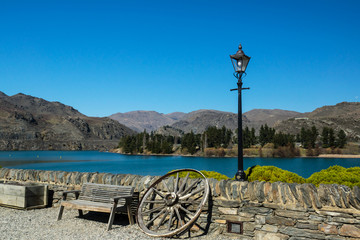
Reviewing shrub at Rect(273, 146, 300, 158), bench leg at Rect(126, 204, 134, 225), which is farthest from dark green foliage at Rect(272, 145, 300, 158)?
bench leg at Rect(126, 204, 134, 225)

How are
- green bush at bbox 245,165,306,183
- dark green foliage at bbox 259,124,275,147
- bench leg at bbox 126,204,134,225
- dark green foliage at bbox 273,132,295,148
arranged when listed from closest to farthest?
bench leg at bbox 126,204,134,225 < green bush at bbox 245,165,306,183 < dark green foliage at bbox 273,132,295,148 < dark green foliage at bbox 259,124,275,147

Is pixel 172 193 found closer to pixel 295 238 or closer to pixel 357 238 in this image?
pixel 295 238

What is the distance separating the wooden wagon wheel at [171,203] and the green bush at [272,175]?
319 cm

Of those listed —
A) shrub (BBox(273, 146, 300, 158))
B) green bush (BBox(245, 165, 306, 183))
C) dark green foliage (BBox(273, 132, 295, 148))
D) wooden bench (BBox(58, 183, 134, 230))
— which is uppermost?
dark green foliage (BBox(273, 132, 295, 148))

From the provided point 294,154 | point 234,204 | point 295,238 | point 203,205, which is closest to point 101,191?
point 203,205

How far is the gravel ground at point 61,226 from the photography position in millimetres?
6922

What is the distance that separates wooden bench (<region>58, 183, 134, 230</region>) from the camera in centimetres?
743

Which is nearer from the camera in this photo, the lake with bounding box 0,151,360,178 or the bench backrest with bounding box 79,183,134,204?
the bench backrest with bounding box 79,183,134,204

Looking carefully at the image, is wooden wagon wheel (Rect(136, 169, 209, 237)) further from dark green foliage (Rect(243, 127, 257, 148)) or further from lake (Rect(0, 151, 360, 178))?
→ dark green foliage (Rect(243, 127, 257, 148))

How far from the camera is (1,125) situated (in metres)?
184

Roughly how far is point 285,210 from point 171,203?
9.08ft

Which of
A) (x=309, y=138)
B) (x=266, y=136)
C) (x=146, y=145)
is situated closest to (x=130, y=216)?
(x=309, y=138)

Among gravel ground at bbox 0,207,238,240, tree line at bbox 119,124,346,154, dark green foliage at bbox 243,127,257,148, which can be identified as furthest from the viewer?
dark green foliage at bbox 243,127,257,148

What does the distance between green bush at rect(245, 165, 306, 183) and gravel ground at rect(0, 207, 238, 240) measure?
11.6ft
